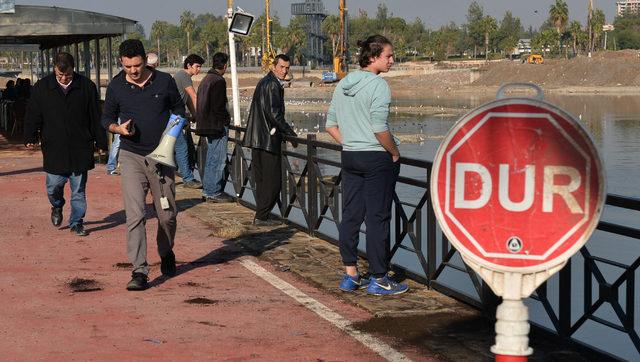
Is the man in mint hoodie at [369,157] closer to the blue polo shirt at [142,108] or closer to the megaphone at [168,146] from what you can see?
the megaphone at [168,146]

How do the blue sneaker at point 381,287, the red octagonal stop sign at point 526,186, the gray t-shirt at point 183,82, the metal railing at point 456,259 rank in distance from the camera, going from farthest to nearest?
the gray t-shirt at point 183,82
the blue sneaker at point 381,287
the metal railing at point 456,259
the red octagonal stop sign at point 526,186

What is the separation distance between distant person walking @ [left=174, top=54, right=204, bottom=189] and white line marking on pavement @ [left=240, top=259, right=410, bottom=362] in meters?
4.53

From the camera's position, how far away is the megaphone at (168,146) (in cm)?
796

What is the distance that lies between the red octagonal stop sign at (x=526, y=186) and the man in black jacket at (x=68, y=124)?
26.5 feet

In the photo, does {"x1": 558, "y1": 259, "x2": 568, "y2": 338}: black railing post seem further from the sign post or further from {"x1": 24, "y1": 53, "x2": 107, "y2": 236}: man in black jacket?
{"x1": 24, "y1": 53, "x2": 107, "y2": 236}: man in black jacket

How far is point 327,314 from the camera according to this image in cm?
718

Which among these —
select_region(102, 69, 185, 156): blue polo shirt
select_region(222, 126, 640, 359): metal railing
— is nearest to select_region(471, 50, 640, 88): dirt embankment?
select_region(222, 126, 640, 359): metal railing

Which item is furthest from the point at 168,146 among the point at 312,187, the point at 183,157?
the point at 183,157

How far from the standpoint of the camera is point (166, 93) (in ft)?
27.0

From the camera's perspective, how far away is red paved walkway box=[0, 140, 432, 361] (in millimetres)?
6195

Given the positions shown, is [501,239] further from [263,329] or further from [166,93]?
[166,93]

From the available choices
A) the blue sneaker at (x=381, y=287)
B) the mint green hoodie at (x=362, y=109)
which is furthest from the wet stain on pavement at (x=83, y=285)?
the mint green hoodie at (x=362, y=109)

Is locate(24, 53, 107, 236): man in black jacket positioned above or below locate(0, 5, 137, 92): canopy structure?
below

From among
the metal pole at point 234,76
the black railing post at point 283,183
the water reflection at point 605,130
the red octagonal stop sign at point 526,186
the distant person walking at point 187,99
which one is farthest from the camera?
the water reflection at point 605,130
